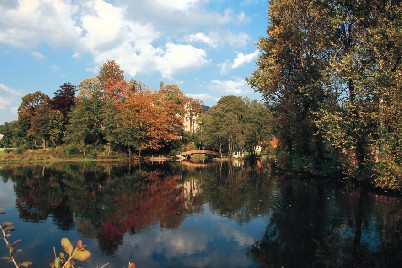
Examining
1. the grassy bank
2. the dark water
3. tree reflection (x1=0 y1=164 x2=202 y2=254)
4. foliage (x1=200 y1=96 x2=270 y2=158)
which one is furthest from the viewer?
foliage (x1=200 y1=96 x2=270 y2=158)

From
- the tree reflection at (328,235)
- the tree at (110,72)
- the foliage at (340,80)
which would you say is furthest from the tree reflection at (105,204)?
the tree at (110,72)

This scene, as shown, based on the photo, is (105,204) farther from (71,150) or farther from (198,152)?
(198,152)

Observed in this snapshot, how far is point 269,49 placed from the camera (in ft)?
119

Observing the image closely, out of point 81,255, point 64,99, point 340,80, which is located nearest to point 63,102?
point 64,99

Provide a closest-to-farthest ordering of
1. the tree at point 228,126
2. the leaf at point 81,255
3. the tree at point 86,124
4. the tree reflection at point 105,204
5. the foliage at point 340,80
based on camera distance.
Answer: the leaf at point 81,255 → the tree reflection at point 105,204 → the foliage at point 340,80 → the tree at point 86,124 → the tree at point 228,126

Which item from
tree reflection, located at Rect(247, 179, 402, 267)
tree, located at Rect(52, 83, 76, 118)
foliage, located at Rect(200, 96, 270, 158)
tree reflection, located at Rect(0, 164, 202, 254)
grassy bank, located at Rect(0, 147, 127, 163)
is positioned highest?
tree, located at Rect(52, 83, 76, 118)

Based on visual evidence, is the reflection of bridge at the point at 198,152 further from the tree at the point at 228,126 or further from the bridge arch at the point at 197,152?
the tree at the point at 228,126

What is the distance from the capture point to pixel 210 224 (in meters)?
16.8

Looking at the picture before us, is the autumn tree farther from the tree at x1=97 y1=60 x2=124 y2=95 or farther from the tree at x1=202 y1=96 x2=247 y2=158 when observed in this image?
the tree at x1=202 y1=96 x2=247 y2=158

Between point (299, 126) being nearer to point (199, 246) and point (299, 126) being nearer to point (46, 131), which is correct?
point (199, 246)

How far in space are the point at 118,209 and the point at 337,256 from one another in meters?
12.9

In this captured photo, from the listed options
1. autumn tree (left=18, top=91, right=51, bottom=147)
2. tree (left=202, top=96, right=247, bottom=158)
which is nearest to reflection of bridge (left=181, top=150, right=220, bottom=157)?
tree (left=202, top=96, right=247, bottom=158)

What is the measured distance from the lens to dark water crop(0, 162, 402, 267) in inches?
476

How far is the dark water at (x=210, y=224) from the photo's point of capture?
39.7 feet
